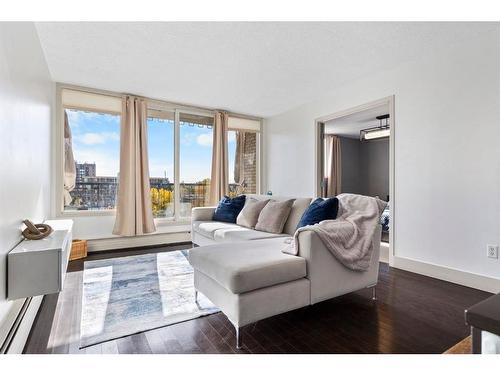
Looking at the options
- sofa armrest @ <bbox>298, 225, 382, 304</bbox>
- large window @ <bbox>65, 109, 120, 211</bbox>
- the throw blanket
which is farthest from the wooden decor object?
sofa armrest @ <bbox>298, 225, 382, 304</bbox>

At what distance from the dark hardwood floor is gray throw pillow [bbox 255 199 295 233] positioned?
1.04m

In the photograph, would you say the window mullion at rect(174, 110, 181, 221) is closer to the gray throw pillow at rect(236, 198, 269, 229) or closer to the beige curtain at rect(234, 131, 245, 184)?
the beige curtain at rect(234, 131, 245, 184)

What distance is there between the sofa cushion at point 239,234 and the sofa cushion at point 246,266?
780 mm

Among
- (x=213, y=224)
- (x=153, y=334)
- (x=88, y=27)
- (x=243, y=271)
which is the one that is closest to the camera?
(x=243, y=271)

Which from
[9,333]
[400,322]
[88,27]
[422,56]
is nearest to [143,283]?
[9,333]

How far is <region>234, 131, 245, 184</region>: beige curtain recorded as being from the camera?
5461mm

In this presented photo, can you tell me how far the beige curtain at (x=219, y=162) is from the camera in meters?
4.98

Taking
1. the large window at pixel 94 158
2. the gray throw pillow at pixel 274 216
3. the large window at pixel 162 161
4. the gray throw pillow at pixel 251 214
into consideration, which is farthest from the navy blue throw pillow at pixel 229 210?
the large window at pixel 94 158

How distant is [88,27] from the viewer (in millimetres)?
2418

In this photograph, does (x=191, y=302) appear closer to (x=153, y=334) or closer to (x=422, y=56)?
(x=153, y=334)

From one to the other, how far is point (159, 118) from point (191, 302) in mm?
3403

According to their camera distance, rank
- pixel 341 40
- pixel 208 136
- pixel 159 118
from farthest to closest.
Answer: pixel 208 136 → pixel 159 118 → pixel 341 40

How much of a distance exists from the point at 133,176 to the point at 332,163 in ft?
16.7
